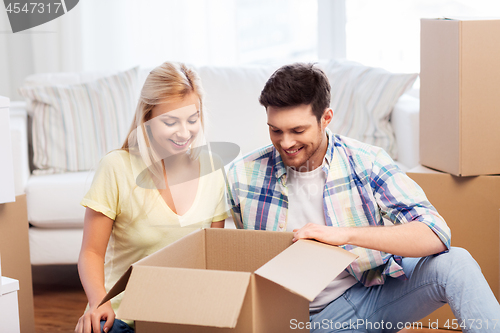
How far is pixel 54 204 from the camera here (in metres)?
1.84

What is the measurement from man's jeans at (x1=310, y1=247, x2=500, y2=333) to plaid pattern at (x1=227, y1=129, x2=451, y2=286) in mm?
28

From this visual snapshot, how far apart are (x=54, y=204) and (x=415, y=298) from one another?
4.18 feet

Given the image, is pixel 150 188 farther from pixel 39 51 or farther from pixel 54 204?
pixel 39 51

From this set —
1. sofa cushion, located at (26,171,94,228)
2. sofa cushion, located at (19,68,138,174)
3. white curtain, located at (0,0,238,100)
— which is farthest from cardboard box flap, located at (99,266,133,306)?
white curtain, located at (0,0,238,100)

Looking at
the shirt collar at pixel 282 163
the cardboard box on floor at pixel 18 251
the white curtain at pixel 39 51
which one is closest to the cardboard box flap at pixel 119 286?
the shirt collar at pixel 282 163

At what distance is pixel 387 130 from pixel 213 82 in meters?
0.74

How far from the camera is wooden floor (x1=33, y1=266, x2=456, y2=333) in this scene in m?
1.68

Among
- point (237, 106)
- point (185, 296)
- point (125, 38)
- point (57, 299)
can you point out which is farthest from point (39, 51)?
point (185, 296)

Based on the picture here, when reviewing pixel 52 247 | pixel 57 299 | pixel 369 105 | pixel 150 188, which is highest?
pixel 369 105

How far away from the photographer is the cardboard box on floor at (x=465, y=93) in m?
1.36

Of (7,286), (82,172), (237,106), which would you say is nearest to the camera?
(7,286)

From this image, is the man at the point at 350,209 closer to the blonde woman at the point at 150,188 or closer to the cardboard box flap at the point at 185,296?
the blonde woman at the point at 150,188

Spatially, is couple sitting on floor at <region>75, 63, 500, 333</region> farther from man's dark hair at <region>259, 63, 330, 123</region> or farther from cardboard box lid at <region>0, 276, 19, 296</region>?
cardboard box lid at <region>0, 276, 19, 296</region>

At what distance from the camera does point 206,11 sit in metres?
2.75
